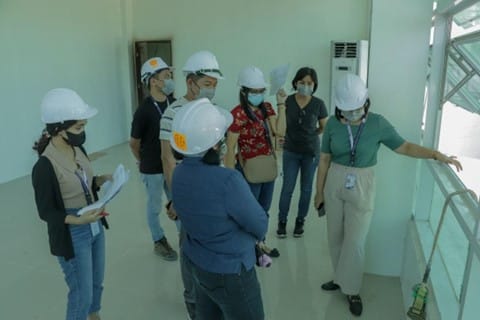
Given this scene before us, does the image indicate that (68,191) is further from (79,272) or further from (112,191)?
(79,272)

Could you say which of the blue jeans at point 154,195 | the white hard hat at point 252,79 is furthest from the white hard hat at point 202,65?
the blue jeans at point 154,195

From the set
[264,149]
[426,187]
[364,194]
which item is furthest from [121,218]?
[426,187]

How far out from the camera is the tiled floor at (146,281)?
8.18 feet

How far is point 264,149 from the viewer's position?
2848 mm

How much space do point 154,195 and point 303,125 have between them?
1.33 metres

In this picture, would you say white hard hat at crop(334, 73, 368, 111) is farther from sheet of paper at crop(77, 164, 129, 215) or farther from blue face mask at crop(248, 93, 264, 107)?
sheet of paper at crop(77, 164, 129, 215)

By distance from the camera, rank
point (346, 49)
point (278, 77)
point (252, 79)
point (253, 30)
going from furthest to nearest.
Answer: point (253, 30), point (346, 49), point (278, 77), point (252, 79)

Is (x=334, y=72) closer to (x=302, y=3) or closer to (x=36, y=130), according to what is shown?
(x=302, y=3)

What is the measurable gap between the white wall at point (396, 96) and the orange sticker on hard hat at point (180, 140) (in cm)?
165

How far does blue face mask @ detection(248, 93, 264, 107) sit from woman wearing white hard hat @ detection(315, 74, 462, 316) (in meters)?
0.62

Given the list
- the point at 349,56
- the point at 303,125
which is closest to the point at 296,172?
the point at 303,125

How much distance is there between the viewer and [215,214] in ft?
4.69

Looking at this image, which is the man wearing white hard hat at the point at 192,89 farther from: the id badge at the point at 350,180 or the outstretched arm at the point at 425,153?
the outstretched arm at the point at 425,153

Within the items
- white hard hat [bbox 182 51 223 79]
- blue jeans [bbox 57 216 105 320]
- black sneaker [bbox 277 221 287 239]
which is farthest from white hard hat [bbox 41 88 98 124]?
black sneaker [bbox 277 221 287 239]
